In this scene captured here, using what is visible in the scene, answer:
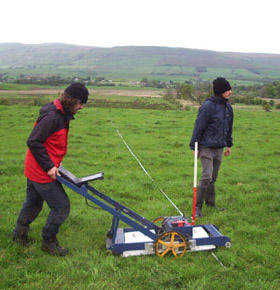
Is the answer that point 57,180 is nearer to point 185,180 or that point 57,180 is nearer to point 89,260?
point 89,260

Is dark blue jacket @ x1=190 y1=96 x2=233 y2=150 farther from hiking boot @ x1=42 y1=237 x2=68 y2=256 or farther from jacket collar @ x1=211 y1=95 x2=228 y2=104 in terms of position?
hiking boot @ x1=42 y1=237 x2=68 y2=256

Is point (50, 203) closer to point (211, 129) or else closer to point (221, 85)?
point (211, 129)

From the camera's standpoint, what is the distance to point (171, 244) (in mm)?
5031

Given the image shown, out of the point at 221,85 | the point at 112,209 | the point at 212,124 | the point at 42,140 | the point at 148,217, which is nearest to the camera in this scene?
the point at 42,140

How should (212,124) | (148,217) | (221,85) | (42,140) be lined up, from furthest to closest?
(148,217)
(212,124)
(221,85)
(42,140)

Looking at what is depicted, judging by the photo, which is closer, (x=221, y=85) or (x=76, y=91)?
(x=76, y=91)

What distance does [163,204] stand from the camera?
25.0 feet

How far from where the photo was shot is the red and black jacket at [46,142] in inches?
178

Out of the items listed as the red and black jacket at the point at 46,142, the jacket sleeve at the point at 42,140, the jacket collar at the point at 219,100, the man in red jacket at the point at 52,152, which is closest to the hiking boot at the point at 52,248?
the man in red jacket at the point at 52,152

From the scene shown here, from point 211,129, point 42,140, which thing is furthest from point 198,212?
point 42,140

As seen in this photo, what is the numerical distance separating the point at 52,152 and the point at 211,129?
3.41 m

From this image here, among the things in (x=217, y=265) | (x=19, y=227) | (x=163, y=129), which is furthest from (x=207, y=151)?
(x=163, y=129)

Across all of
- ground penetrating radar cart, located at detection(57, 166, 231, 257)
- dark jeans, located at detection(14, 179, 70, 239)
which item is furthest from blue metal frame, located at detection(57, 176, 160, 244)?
dark jeans, located at detection(14, 179, 70, 239)

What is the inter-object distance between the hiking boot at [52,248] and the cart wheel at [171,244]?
1498 millimetres
